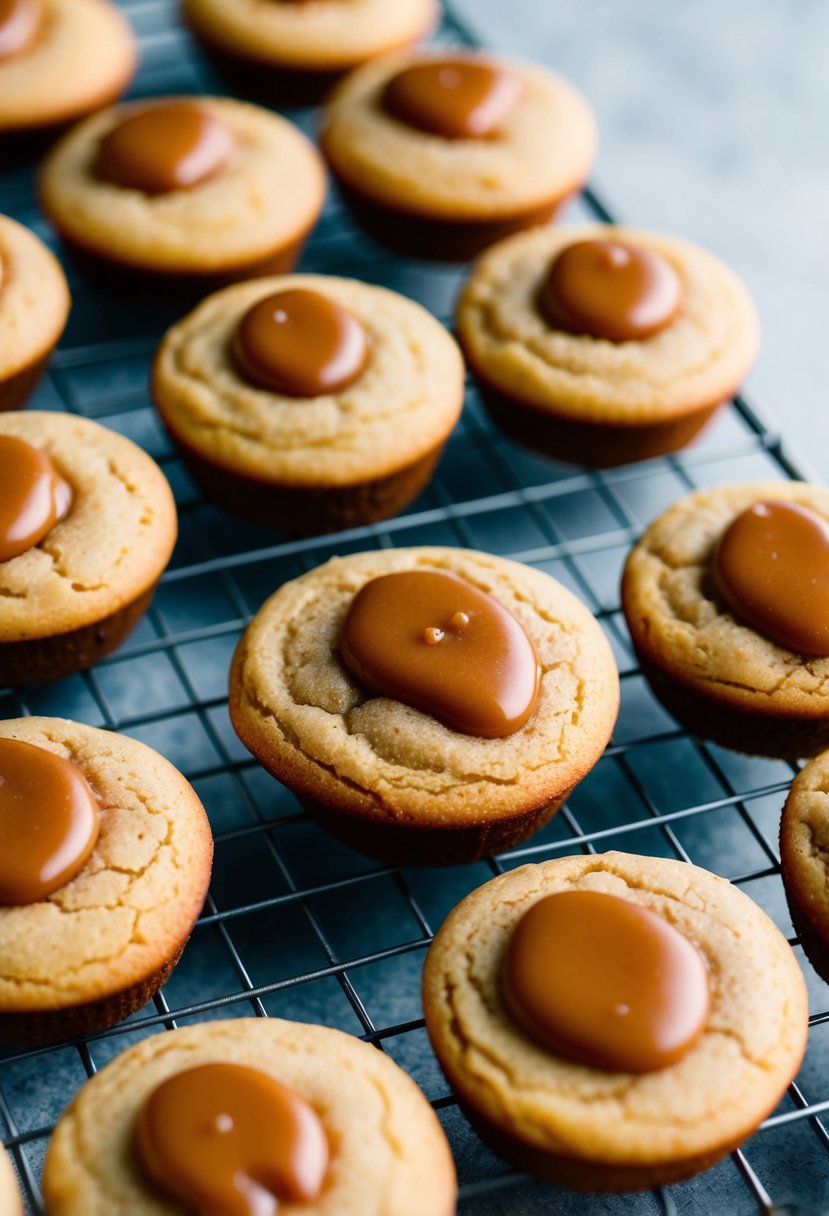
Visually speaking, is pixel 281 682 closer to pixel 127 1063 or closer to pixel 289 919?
pixel 289 919

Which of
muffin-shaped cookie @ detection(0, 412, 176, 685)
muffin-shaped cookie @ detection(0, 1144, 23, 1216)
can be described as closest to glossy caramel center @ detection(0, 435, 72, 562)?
muffin-shaped cookie @ detection(0, 412, 176, 685)

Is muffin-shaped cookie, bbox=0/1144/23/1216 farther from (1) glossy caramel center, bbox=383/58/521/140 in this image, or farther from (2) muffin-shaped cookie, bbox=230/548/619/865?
(1) glossy caramel center, bbox=383/58/521/140

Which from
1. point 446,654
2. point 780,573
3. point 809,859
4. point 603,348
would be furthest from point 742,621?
point 603,348

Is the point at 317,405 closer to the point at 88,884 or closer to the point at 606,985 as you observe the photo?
the point at 88,884

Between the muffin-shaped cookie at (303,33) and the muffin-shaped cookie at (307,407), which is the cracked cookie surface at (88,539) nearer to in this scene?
the muffin-shaped cookie at (307,407)

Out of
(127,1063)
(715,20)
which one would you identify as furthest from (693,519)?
(715,20)

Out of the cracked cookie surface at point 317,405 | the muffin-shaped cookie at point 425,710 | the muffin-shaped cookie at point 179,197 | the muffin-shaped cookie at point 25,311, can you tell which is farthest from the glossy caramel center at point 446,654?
the muffin-shaped cookie at point 179,197
